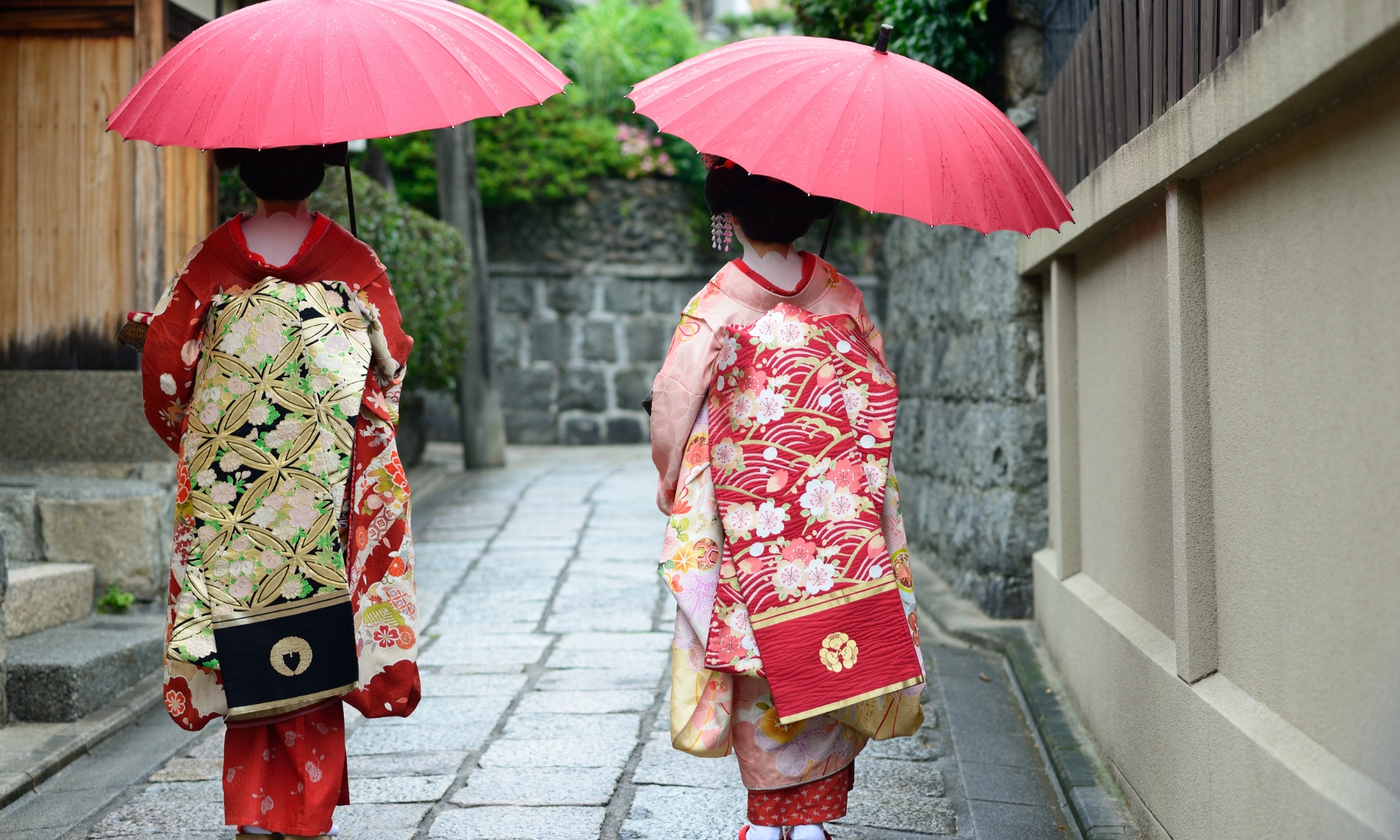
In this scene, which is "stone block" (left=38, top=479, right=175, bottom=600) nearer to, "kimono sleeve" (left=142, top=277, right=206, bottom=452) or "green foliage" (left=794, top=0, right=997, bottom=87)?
"kimono sleeve" (left=142, top=277, right=206, bottom=452)

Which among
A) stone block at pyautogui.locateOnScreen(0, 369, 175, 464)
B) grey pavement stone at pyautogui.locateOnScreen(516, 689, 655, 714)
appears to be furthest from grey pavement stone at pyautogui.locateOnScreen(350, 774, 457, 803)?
stone block at pyautogui.locateOnScreen(0, 369, 175, 464)

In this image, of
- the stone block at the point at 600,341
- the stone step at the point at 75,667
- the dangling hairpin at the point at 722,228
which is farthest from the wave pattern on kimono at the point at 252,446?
the stone block at the point at 600,341

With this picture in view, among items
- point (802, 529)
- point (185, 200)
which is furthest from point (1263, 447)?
point (185, 200)

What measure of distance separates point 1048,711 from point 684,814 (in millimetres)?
1394

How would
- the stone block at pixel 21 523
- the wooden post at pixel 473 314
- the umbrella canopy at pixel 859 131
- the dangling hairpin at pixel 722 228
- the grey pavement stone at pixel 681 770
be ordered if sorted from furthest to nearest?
1. the wooden post at pixel 473 314
2. the stone block at pixel 21 523
3. the grey pavement stone at pixel 681 770
4. the dangling hairpin at pixel 722 228
5. the umbrella canopy at pixel 859 131

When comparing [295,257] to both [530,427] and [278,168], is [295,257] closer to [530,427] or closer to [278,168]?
[278,168]

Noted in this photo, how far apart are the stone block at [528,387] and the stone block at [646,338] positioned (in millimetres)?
793

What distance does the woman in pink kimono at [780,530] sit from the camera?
269 cm

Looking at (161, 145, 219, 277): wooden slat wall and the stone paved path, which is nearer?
the stone paved path

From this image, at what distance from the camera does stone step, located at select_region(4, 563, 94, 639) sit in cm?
430

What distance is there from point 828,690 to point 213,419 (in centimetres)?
145

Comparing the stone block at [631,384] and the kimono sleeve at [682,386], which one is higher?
the stone block at [631,384]

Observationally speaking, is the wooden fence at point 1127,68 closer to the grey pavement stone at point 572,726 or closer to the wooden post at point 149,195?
the grey pavement stone at point 572,726

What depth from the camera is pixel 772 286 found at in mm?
2799
